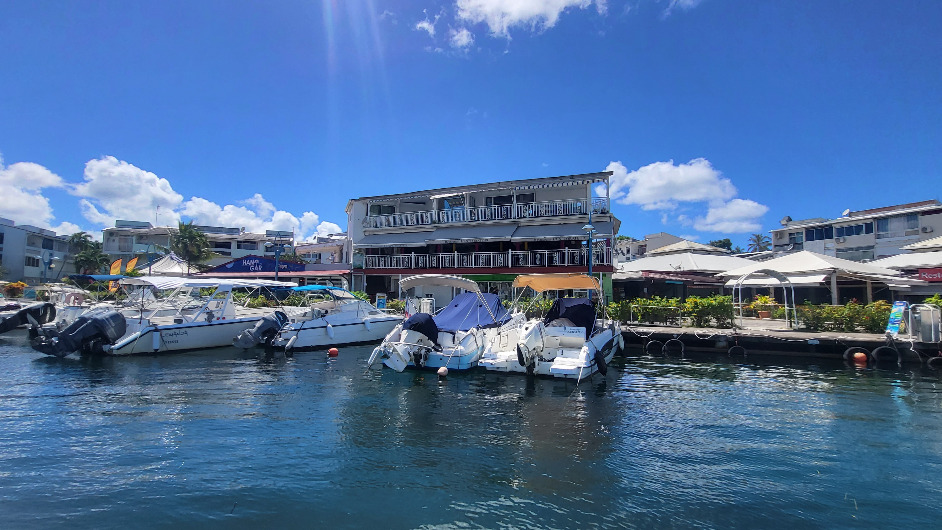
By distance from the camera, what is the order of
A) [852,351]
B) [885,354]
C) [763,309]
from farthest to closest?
1. [763,309]
2. [852,351]
3. [885,354]

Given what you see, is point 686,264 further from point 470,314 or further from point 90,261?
point 90,261

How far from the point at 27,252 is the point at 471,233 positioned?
5241 centimetres

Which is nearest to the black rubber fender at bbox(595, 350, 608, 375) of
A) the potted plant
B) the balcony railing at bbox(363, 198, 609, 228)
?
the potted plant

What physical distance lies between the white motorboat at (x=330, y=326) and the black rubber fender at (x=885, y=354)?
20089mm

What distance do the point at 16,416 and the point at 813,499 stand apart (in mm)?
15934

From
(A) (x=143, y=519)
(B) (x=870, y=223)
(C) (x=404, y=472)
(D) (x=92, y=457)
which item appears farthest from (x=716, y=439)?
(B) (x=870, y=223)

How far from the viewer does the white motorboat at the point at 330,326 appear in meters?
20.4

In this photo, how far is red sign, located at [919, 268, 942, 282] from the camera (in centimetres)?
2388

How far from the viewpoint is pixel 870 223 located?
3881cm

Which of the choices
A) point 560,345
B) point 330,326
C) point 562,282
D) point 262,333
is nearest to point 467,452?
point 560,345

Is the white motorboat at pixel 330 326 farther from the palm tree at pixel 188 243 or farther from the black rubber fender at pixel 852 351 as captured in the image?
the palm tree at pixel 188 243

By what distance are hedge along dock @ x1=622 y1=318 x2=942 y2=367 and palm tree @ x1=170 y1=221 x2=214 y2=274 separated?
44.1m

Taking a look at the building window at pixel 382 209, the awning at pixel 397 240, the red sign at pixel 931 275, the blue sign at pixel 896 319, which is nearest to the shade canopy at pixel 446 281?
the awning at pixel 397 240

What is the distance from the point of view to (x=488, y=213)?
111 feet
